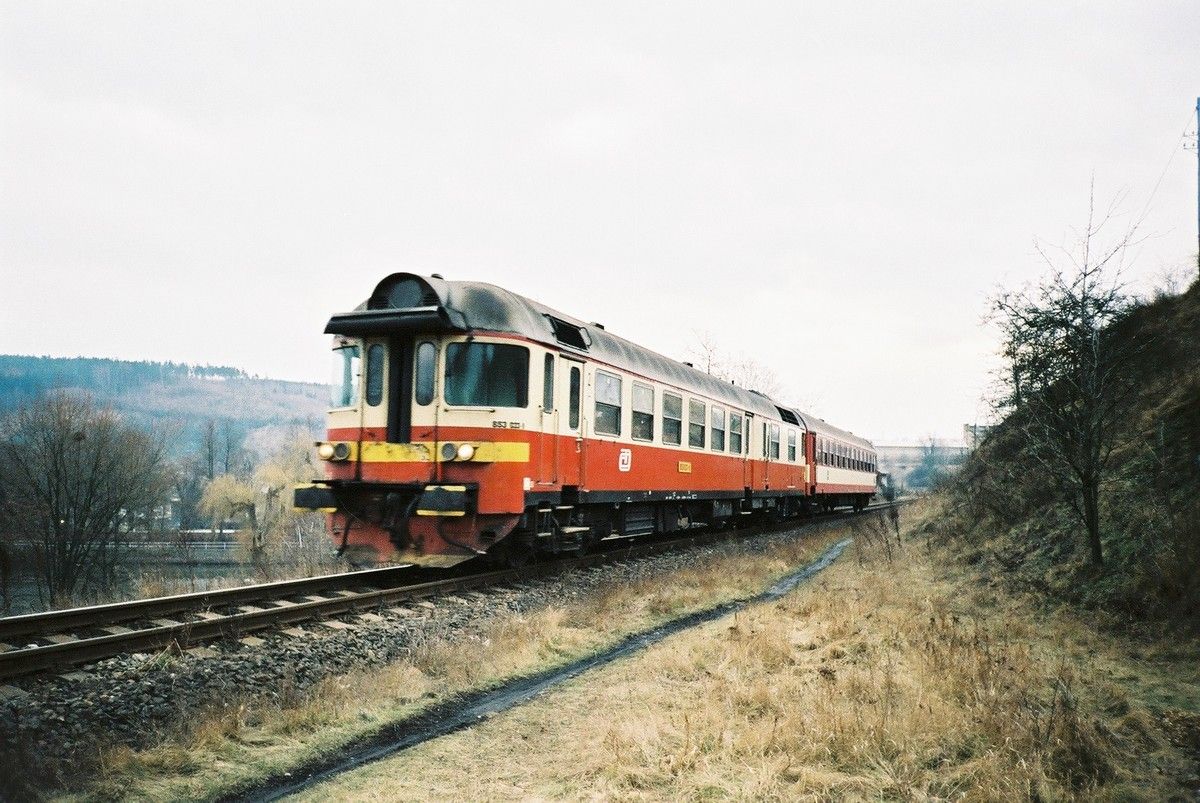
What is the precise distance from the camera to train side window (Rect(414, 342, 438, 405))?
10547 mm

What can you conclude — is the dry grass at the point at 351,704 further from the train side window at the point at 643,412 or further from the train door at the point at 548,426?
the train side window at the point at 643,412

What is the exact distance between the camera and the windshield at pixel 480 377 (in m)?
10.4

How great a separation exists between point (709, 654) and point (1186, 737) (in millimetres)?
3732

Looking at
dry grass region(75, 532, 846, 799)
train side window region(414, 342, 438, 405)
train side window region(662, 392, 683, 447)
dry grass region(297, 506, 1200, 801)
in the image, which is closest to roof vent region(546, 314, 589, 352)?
train side window region(414, 342, 438, 405)

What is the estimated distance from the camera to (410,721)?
6.15 m

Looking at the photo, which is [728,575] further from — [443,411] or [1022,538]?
[443,411]

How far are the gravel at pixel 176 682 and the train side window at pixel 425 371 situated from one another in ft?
8.75

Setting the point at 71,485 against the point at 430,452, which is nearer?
the point at 430,452

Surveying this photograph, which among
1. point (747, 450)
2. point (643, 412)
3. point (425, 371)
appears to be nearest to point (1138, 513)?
point (643, 412)

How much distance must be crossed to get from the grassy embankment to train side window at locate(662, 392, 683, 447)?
272 inches

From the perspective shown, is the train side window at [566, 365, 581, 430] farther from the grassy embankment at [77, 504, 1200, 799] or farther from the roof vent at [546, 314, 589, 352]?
the grassy embankment at [77, 504, 1200, 799]

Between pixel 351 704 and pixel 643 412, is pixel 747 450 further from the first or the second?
pixel 351 704

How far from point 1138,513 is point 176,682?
1062 cm

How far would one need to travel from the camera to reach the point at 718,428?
18.8 m
